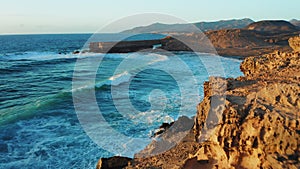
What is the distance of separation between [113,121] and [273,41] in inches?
1573

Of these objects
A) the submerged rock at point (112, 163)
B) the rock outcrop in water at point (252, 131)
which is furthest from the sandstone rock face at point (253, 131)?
the submerged rock at point (112, 163)

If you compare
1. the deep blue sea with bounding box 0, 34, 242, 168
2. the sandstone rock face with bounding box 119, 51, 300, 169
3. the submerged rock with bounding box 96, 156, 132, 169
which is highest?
the sandstone rock face with bounding box 119, 51, 300, 169

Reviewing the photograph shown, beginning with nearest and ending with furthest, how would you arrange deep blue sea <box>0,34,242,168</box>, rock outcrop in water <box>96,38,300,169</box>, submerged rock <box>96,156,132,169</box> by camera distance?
rock outcrop in water <box>96,38,300,169</box> < submerged rock <box>96,156,132,169</box> < deep blue sea <box>0,34,242,168</box>

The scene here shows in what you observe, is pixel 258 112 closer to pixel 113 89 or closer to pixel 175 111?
→ pixel 175 111

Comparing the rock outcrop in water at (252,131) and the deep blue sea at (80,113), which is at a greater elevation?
the rock outcrop in water at (252,131)

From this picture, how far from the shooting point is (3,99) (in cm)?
1490

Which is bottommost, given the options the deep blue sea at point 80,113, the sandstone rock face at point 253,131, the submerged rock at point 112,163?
the deep blue sea at point 80,113

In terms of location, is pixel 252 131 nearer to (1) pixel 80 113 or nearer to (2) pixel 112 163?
(2) pixel 112 163

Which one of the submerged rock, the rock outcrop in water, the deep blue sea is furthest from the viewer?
the deep blue sea

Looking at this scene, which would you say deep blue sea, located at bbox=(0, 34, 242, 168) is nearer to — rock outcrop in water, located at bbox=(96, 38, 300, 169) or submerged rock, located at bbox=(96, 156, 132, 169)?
submerged rock, located at bbox=(96, 156, 132, 169)

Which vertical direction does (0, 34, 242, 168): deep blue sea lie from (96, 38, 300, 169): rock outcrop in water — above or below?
below

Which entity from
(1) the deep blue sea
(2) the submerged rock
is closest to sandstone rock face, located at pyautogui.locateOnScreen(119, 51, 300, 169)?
(2) the submerged rock

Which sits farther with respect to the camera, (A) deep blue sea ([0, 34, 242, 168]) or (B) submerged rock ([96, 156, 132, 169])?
(A) deep blue sea ([0, 34, 242, 168])

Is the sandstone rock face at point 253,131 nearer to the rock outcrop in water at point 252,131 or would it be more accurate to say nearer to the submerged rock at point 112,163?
the rock outcrop in water at point 252,131
